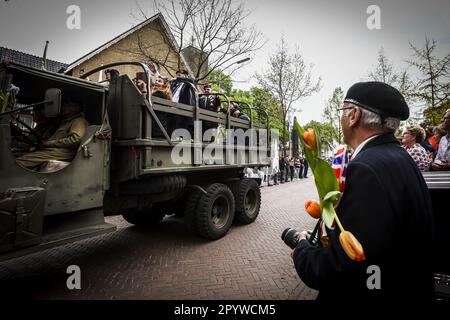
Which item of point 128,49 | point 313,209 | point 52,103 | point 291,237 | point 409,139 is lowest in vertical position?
point 291,237

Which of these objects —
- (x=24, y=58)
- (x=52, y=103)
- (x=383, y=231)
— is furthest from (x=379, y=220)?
(x=24, y=58)

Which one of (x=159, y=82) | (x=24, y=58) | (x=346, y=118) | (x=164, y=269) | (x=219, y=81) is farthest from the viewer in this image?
(x=24, y=58)

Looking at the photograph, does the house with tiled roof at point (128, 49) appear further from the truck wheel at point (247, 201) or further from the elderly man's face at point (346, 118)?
the elderly man's face at point (346, 118)

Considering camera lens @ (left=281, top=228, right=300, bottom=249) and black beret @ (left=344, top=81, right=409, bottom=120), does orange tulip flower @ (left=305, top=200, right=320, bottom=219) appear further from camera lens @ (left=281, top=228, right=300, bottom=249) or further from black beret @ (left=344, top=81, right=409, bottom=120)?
black beret @ (left=344, top=81, right=409, bottom=120)

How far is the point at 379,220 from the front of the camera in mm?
1091

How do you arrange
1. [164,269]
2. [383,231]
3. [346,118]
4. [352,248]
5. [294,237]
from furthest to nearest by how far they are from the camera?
[164,269] → [294,237] → [346,118] → [383,231] → [352,248]

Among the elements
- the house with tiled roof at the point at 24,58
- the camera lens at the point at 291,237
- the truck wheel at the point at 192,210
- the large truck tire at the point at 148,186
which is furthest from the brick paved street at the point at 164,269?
the house with tiled roof at the point at 24,58

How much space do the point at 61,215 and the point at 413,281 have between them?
3.64 meters

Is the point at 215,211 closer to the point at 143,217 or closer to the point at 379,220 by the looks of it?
the point at 143,217

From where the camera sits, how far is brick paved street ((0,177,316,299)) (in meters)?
3.20

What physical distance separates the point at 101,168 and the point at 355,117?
3.25 m

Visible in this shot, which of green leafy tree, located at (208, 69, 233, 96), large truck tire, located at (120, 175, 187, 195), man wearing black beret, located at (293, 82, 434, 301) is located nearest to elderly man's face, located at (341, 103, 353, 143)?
man wearing black beret, located at (293, 82, 434, 301)

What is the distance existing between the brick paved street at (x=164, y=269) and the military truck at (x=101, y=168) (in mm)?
639
